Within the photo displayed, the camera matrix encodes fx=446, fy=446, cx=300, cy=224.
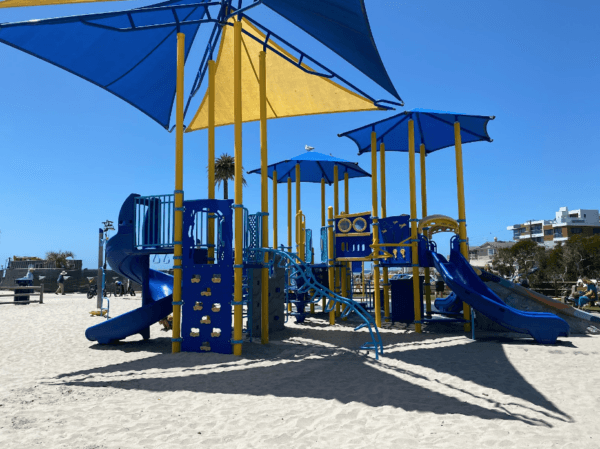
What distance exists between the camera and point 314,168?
1927 cm

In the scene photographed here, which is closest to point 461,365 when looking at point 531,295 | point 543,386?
point 543,386

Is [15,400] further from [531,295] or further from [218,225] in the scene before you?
[531,295]

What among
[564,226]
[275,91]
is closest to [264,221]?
[275,91]

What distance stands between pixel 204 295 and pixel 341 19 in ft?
20.1

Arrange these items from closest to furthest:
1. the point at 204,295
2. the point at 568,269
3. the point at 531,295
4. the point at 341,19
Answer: the point at 341,19
the point at 204,295
the point at 531,295
the point at 568,269

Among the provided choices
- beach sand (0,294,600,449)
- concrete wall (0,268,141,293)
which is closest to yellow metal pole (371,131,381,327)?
beach sand (0,294,600,449)

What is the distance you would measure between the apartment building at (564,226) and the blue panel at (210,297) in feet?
292

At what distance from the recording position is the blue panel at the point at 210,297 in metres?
9.50

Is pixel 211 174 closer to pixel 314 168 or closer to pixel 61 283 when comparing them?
pixel 314 168

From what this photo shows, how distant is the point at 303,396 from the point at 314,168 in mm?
13793

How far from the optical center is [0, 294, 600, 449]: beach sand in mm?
4777

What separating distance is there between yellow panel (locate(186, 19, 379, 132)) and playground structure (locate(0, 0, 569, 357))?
0.04 m

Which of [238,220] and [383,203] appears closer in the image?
[238,220]

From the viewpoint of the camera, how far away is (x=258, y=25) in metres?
11.9
